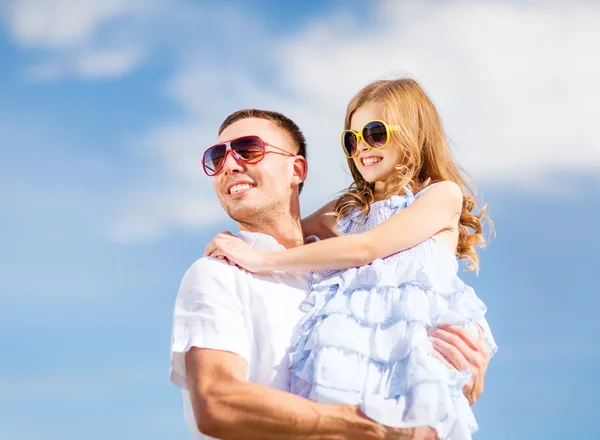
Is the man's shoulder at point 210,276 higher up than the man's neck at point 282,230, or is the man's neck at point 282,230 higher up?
the man's neck at point 282,230

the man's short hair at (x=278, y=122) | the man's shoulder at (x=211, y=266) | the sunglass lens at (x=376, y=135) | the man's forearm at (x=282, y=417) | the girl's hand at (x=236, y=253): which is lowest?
the man's forearm at (x=282, y=417)

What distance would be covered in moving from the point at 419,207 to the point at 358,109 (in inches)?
41.1

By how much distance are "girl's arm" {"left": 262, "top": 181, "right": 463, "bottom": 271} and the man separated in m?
0.21

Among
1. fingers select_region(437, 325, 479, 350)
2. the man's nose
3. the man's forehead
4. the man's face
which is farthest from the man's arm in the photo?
the man's forehead

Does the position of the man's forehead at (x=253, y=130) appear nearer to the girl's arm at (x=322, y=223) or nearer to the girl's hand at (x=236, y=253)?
the girl's arm at (x=322, y=223)

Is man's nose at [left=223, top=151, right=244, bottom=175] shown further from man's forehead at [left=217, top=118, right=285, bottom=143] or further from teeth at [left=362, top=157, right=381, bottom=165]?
teeth at [left=362, top=157, right=381, bottom=165]

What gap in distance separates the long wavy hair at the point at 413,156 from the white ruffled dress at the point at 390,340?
73cm

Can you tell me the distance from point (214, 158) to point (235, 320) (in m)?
1.57

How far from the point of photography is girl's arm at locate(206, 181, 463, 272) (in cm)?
473

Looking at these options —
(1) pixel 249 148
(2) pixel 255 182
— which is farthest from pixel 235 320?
(1) pixel 249 148

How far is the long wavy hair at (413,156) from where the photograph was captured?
17.8 feet

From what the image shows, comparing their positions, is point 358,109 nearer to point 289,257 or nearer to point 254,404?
point 289,257

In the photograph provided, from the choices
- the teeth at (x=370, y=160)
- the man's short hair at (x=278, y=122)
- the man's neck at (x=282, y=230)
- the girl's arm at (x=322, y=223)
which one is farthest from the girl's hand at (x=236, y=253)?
the man's short hair at (x=278, y=122)

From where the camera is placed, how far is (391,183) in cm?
539
